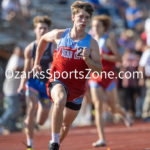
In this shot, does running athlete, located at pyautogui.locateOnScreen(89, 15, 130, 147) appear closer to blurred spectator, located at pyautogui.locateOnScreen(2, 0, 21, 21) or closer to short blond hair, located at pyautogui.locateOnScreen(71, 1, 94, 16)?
short blond hair, located at pyautogui.locateOnScreen(71, 1, 94, 16)

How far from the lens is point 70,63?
22.4 ft

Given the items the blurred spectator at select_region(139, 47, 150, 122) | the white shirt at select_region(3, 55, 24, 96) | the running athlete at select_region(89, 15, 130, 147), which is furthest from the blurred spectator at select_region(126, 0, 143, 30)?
the running athlete at select_region(89, 15, 130, 147)

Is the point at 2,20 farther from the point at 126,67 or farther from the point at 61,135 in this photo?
the point at 61,135

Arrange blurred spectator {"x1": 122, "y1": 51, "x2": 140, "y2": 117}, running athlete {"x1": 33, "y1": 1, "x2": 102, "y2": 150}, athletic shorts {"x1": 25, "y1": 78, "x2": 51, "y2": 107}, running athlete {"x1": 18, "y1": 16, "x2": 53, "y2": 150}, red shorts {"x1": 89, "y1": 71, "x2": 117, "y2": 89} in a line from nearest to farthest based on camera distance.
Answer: running athlete {"x1": 33, "y1": 1, "x2": 102, "y2": 150}, running athlete {"x1": 18, "y1": 16, "x2": 53, "y2": 150}, athletic shorts {"x1": 25, "y1": 78, "x2": 51, "y2": 107}, red shorts {"x1": 89, "y1": 71, "x2": 117, "y2": 89}, blurred spectator {"x1": 122, "y1": 51, "x2": 140, "y2": 117}

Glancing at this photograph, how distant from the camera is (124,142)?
32.4 feet

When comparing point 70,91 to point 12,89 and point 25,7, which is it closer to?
point 12,89

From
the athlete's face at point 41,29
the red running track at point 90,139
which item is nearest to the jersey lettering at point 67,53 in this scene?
the athlete's face at point 41,29

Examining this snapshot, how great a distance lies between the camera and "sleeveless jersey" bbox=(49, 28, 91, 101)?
6.79 meters

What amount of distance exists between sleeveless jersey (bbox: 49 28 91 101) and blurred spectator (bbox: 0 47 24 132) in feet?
19.4

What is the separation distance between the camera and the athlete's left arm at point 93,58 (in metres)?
6.48

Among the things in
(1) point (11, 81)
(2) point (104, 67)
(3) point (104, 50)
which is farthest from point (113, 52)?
(1) point (11, 81)

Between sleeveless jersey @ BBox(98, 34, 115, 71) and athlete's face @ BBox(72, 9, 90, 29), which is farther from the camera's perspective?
sleeveless jersey @ BBox(98, 34, 115, 71)

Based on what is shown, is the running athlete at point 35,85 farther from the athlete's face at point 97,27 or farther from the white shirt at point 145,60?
the white shirt at point 145,60

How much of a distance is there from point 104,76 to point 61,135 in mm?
2475
